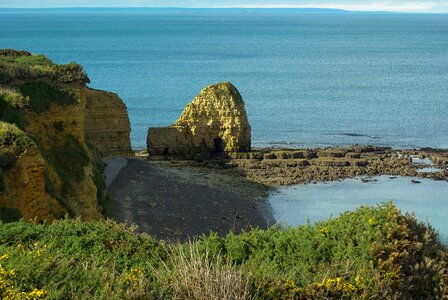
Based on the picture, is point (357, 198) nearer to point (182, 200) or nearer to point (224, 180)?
point (224, 180)

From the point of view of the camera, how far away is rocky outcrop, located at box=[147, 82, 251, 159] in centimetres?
6325

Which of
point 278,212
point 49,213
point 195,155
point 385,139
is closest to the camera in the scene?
point 49,213

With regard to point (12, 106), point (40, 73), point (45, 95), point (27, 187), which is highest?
point (40, 73)

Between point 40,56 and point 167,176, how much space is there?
16058 millimetres

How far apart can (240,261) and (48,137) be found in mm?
18257

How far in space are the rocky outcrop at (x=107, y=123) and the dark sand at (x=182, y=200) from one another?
5.20 feet

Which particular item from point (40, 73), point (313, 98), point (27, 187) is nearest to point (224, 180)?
point (40, 73)

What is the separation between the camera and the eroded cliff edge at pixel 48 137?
24969 mm

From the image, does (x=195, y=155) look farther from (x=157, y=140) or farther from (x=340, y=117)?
(x=340, y=117)

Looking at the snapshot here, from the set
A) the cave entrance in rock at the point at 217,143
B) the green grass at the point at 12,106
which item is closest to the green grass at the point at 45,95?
the green grass at the point at 12,106

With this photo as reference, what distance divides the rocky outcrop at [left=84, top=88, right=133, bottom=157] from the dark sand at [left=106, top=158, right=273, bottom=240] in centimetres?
159

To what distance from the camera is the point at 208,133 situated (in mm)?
63469

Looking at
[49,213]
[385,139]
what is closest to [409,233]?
[49,213]

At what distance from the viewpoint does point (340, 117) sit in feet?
302
